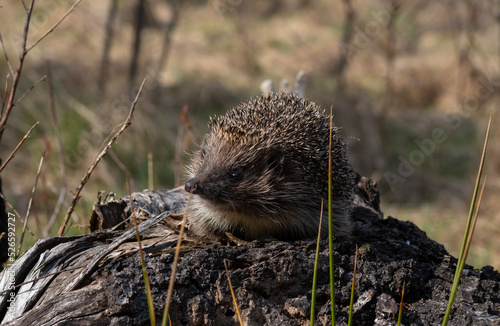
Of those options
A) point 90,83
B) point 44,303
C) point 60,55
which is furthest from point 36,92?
point 44,303

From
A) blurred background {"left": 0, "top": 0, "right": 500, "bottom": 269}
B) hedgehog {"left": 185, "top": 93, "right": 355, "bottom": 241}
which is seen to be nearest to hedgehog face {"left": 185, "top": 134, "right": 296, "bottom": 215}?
hedgehog {"left": 185, "top": 93, "right": 355, "bottom": 241}

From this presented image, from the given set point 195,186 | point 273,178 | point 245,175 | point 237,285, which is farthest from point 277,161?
point 237,285

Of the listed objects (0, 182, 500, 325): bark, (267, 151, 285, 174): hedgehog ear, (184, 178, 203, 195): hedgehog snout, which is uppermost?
(267, 151, 285, 174): hedgehog ear

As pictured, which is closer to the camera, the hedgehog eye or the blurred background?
the hedgehog eye

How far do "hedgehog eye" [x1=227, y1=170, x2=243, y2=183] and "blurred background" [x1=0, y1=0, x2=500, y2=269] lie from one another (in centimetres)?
344

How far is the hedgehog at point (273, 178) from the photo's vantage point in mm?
3875

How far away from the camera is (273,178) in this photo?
3969mm

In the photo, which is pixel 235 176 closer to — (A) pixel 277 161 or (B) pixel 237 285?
(A) pixel 277 161

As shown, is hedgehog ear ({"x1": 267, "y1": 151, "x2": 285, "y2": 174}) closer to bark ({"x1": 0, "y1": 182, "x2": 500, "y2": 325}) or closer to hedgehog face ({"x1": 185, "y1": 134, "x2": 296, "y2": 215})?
hedgehog face ({"x1": 185, "y1": 134, "x2": 296, "y2": 215})

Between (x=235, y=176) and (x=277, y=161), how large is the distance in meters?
0.34

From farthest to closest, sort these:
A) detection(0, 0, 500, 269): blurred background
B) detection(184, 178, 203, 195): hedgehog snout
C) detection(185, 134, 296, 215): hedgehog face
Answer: detection(0, 0, 500, 269): blurred background
detection(185, 134, 296, 215): hedgehog face
detection(184, 178, 203, 195): hedgehog snout

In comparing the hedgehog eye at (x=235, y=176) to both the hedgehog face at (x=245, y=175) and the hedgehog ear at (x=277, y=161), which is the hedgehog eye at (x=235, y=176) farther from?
the hedgehog ear at (x=277, y=161)

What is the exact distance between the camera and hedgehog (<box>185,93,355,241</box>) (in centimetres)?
388

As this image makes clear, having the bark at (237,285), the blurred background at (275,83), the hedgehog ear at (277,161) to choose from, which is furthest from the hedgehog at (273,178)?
the blurred background at (275,83)
